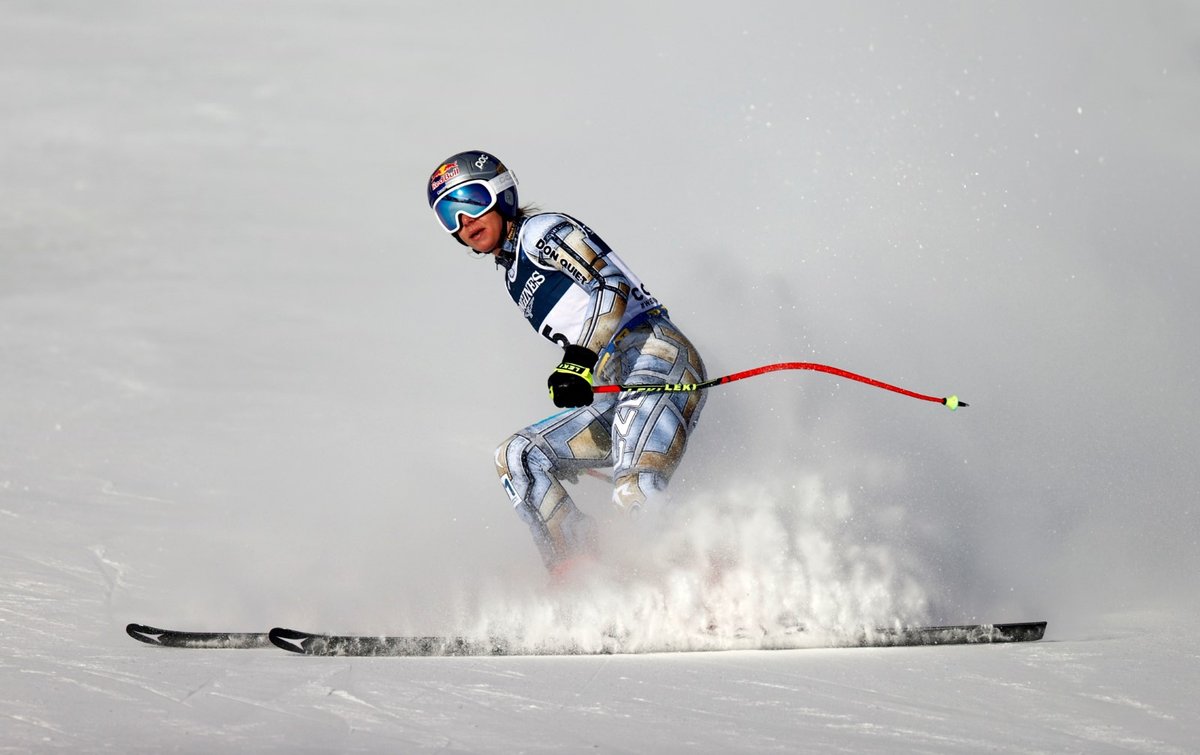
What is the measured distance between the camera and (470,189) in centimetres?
697

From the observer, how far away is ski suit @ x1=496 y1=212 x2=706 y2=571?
22.3ft

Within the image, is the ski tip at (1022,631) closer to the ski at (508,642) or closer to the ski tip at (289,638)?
the ski at (508,642)

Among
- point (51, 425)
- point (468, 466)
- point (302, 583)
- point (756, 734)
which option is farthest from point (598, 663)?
point (51, 425)

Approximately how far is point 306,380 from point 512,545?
599 cm

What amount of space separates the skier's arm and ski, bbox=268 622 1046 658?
1484 millimetres

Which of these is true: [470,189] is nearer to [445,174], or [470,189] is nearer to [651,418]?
[445,174]

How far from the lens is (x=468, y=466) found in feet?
34.0

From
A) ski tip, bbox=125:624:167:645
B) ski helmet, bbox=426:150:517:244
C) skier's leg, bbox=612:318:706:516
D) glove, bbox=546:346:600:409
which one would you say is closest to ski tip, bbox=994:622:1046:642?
skier's leg, bbox=612:318:706:516

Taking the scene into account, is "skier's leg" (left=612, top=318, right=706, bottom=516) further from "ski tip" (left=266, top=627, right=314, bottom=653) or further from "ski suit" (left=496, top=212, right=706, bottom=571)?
"ski tip" (left=266, top=627, right=314, bottom=653)

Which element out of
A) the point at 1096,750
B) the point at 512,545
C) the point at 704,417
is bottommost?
the point at 1096,750

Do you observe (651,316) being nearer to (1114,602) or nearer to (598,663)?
(598,663)

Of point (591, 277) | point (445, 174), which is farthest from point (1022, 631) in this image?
point (445, 174)

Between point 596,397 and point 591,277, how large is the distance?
70 centimetres

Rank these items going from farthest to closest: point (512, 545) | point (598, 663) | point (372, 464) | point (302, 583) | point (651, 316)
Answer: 1. point (372, 464)
2. point (512, 545)
3. point (302, 583)
4. point (651, 316)
5. point (598, 663)
